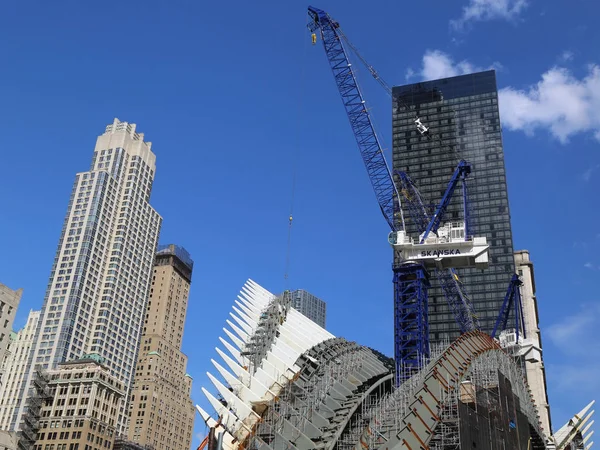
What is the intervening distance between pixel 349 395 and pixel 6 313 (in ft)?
193

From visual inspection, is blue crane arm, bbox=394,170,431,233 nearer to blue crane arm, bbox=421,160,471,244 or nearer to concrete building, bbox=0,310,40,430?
blue crane arm, bbox=421,160,471,244

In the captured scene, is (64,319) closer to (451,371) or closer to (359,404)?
(359,404)

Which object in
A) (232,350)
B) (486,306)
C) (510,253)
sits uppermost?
(510,253)

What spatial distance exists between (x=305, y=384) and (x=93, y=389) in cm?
6153

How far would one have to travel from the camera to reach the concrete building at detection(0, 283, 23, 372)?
4626 inches

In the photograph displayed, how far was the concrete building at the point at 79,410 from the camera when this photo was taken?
15112cm

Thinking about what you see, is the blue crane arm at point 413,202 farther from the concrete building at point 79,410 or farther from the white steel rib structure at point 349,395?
the concrete building at point 79,410

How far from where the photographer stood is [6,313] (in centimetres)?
11956

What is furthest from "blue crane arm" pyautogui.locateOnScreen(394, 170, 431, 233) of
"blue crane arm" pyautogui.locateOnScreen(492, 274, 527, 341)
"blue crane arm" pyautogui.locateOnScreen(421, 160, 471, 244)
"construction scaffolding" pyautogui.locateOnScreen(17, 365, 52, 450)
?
"construction scaffolding" pyautogui.locateOnScreen(17, 365, 52, 450)

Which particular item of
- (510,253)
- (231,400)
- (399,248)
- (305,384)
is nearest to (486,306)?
(510,253)

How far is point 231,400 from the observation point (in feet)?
356

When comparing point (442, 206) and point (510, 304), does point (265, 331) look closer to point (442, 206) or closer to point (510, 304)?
point (442, 206)

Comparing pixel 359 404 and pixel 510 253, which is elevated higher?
pixel 510 253

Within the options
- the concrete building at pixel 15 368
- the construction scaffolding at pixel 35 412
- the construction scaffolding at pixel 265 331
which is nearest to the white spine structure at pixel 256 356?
the construction scaffolding at pixel 265 331
